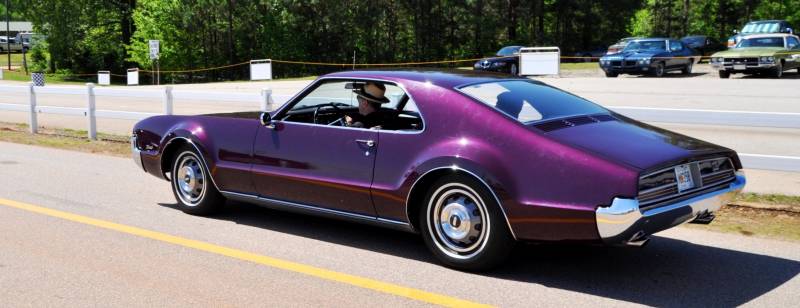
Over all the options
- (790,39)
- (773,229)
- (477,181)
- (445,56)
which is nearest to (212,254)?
(477,181)

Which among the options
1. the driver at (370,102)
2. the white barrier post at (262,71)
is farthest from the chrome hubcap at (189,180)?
the white barrier post at (262,71)

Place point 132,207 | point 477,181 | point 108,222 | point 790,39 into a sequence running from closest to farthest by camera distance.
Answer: point 477,181, point 108,222, point 132,207, point 790,39

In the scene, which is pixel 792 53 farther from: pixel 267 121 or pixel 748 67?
pixel 267 121

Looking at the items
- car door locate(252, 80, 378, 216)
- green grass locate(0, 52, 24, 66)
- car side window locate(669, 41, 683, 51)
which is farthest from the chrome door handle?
green grass locate(0, 52, 24, 66)

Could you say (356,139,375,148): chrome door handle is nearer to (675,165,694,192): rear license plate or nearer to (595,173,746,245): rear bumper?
(595,173,746,245): rear bumper

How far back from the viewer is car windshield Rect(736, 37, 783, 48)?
26.2 metres

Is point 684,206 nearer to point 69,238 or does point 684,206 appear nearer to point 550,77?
point 69,238

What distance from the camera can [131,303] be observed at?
4.65 metres

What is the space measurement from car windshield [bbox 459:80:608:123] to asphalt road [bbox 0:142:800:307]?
106 centimetres

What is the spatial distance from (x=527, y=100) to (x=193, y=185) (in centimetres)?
333

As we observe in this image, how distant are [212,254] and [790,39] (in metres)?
25.8

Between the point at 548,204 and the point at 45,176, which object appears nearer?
the point at 548,204

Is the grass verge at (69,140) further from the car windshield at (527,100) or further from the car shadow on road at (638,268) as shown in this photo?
the car windshield at (527,100)

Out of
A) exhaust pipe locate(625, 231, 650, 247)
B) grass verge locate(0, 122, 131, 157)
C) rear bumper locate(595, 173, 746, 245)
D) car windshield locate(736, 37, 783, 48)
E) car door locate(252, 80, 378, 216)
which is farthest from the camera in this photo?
car windshield locate(736, 37, 783, 48)
